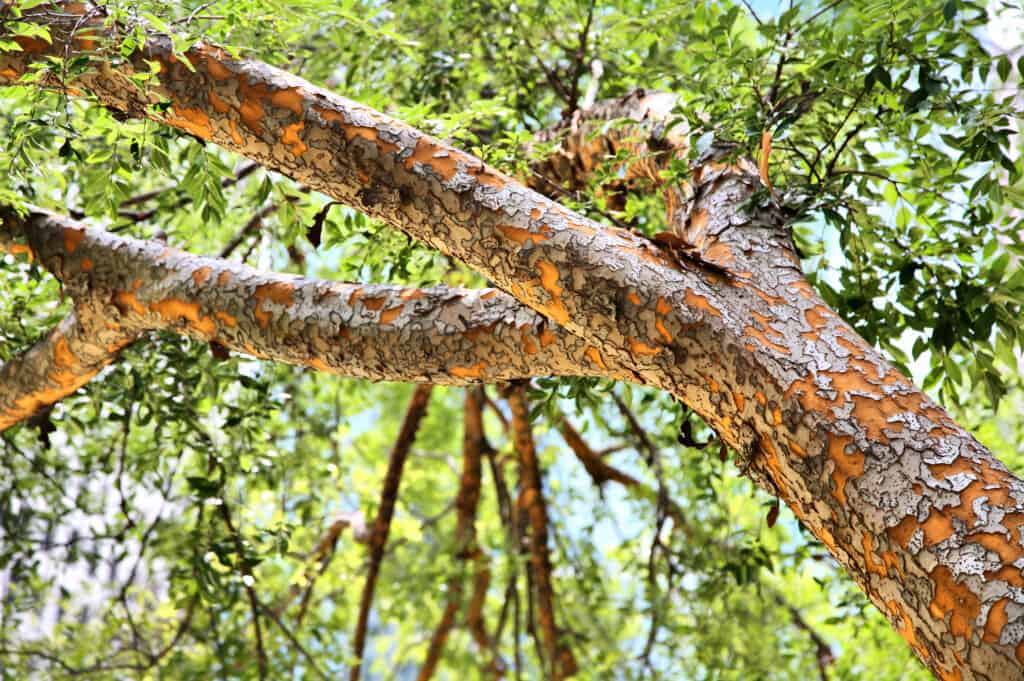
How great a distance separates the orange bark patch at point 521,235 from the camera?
3.91 feet

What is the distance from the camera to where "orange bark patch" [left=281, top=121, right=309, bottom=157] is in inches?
51.5

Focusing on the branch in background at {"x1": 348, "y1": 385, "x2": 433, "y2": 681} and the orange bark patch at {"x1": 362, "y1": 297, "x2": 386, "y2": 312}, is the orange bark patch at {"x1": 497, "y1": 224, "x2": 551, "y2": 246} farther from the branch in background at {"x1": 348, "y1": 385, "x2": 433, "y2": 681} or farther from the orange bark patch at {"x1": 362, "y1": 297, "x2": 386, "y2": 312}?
the branch in background at {"x1": 348, "y1": 385, "x2": 433, "y2": 681}

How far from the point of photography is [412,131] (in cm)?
132

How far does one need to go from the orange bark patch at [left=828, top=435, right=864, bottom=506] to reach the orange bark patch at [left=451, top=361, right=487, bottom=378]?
50cm

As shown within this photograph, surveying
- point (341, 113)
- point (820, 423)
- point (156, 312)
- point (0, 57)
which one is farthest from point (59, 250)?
point (820, 423)

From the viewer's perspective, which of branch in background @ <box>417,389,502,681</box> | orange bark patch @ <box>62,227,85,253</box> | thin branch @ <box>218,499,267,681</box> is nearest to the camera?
orange bark patch @ <box>62,227,85,253</box>

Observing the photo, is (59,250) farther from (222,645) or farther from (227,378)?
(222,645)

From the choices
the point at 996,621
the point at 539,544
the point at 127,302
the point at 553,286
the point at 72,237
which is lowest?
the point at 996,621

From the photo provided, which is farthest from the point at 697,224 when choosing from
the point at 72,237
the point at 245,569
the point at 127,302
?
the point at 245,569

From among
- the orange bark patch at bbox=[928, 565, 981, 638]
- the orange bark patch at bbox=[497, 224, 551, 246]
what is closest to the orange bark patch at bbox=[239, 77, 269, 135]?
the orange bark patch at bbox=[497, 224, 551, 246]

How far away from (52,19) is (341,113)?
398 mm

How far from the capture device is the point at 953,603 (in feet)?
2.86

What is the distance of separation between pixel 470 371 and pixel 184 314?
466 millimetres

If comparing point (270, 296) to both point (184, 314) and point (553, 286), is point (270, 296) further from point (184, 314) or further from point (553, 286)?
point (553, 286)
